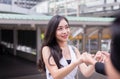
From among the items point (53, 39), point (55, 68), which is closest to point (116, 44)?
point (55, 68)

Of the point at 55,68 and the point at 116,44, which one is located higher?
the point at 116,44

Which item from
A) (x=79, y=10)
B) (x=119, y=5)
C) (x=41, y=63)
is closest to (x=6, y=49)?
(x=79, y=10)

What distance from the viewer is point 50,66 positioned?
161 cm

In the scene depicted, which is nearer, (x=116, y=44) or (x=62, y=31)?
(x=116, y=44)

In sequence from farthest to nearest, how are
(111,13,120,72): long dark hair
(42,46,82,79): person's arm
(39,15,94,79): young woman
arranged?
1. (39,15,94,79): young woman
2. (42,46,82,79): person's arm
3. (111,13,120,72): long dark hair

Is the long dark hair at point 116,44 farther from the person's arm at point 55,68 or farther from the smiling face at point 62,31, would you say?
the smiling face at point 62,31

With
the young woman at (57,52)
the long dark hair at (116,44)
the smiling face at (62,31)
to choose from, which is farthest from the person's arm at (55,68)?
the long dark hair at (116,44)

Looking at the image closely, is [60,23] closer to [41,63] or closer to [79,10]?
[41,63]

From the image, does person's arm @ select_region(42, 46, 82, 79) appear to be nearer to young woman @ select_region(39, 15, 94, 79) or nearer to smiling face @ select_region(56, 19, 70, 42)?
young woman @ select_region(39, 15, 94, 79)

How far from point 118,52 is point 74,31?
11.0m

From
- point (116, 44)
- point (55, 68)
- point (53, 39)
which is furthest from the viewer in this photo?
point (53, 39)

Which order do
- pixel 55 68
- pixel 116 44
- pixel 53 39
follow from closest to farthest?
pixel 116 44
pixel 55 68
pixel 53 39

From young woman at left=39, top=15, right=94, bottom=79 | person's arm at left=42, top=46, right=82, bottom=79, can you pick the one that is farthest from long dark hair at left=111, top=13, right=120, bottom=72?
young woman at left=39, top=15, right=94, bottom=79

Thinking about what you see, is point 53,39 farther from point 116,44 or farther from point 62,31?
point 116,44
